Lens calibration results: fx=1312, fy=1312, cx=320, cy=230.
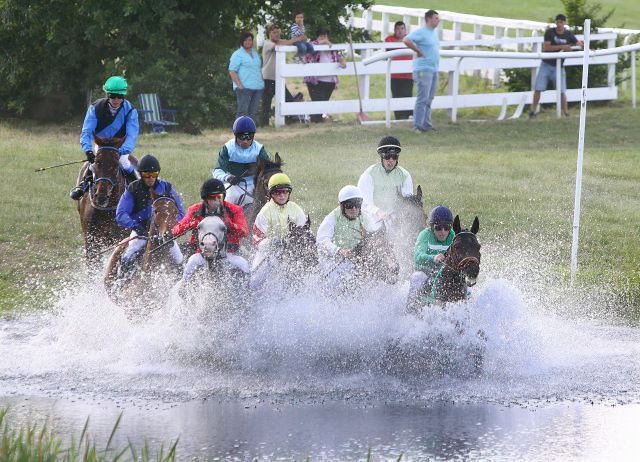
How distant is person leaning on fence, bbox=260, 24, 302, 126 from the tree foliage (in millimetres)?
849

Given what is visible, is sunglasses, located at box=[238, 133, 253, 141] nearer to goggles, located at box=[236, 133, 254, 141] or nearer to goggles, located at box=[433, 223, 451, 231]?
goggles, located at box=[236, 133, 254, 141]

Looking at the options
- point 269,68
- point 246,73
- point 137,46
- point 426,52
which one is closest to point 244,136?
point 246,73

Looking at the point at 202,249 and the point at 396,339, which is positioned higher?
the point at 202,249

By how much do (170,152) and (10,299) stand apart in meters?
8.11

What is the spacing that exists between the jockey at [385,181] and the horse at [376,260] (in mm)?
1341

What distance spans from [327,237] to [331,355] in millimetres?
1454

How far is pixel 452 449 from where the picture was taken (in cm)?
960

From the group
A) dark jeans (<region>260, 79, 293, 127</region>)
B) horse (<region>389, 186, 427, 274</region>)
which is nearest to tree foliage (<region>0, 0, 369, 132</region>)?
dark jeans (<region>260, 79, 293, 127</region>)

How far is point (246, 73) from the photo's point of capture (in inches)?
973

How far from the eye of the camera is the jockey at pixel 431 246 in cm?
1190

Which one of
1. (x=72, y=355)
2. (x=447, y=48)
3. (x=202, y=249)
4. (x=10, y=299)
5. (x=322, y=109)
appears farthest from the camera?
(x=447, y=48)

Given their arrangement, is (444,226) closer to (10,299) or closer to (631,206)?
(10,299)

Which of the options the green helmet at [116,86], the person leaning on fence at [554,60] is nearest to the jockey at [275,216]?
the green helmet at [116,86]

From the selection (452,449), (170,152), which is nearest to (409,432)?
(452,449)
